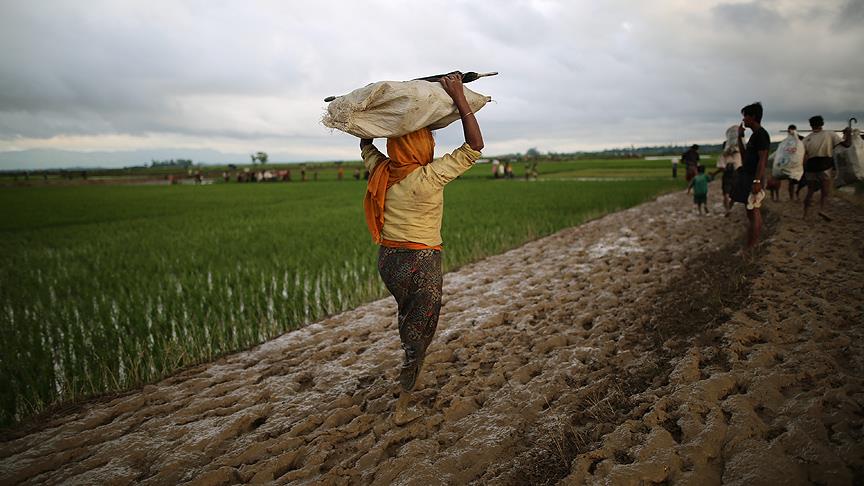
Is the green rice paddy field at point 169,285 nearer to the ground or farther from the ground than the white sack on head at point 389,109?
nearer to the ground

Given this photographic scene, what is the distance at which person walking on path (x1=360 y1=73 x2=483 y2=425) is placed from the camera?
2.34 m

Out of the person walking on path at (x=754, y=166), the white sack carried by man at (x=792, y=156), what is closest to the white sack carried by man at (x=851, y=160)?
the white sack carried by man at (x=792, y=156)

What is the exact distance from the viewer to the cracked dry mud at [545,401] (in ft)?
6.71

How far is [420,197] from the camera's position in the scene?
2391mm

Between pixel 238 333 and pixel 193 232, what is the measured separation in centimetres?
800

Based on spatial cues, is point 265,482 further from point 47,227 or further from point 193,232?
point 47,227

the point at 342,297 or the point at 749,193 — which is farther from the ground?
the point at 749,193

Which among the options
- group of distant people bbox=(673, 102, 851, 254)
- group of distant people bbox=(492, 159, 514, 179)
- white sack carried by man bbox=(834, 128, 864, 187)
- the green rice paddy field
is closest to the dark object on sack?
the green rice paddy field

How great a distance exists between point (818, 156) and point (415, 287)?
7633 mm

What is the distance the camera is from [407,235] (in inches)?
97.5

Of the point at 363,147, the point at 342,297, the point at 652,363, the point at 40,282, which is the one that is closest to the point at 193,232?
the point at 40,282

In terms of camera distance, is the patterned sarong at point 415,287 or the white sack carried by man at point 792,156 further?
the white sack carried by man at point 792,156

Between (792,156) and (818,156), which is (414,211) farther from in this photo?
(818,156)

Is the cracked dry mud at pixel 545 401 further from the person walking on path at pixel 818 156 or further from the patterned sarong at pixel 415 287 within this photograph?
the person walking on path at pixel 818 156
